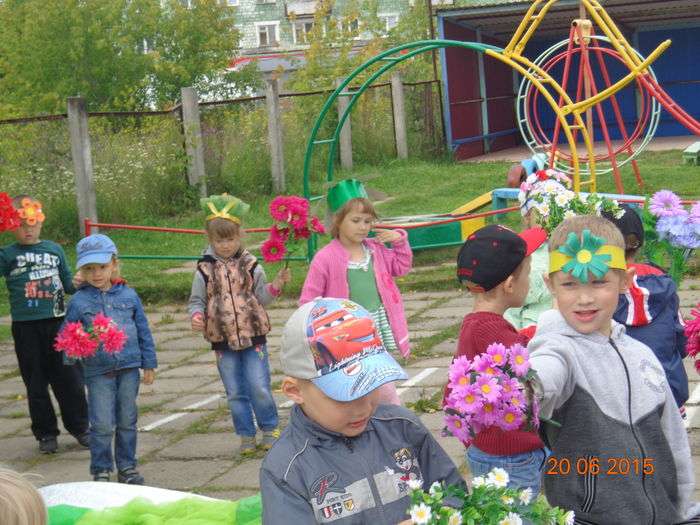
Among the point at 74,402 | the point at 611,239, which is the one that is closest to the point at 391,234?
the point at 74,402

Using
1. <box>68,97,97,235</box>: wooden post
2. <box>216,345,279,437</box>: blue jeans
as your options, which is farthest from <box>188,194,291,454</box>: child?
<box>68,97,97,235</box>: wooden post

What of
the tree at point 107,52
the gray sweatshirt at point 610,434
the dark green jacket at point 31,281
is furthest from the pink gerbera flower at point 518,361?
the tree at point 107,52

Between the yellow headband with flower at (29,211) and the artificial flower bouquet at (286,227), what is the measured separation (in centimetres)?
142

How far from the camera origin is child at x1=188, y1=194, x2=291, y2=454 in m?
6.55

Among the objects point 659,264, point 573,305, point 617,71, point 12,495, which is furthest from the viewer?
point 617,71

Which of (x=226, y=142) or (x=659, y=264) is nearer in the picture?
(x=659, y=264)

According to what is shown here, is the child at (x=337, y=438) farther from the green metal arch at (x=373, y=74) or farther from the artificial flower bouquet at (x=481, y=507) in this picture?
the green metal arch at (x=373, y=74)

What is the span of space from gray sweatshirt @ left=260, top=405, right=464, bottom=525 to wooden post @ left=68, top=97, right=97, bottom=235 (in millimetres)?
12443

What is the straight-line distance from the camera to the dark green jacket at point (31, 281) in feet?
23.1

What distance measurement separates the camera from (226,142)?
62.4ft

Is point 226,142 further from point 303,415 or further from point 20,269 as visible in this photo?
point 303,415

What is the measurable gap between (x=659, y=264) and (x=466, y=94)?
1912 cm
